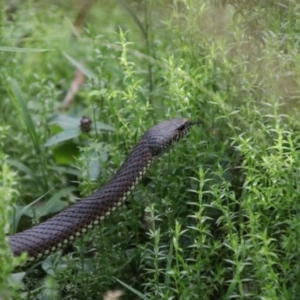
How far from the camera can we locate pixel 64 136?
17.5 feet

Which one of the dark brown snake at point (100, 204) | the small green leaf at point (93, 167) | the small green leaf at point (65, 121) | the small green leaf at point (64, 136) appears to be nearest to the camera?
the dark brown snake at point (100, 204)

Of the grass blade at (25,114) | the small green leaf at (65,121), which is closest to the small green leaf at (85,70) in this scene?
the small green leaf at (65,121)

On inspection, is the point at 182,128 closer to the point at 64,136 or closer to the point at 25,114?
the point at 64,136

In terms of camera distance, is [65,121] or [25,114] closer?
[25,114]

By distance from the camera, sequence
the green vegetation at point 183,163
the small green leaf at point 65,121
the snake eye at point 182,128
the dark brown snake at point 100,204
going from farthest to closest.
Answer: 1. the small green leaf at point 65,121
2. the snake eye at point 182,128
3. the dark brown snake at point 100,204
4. the green vegetation at point 183,163

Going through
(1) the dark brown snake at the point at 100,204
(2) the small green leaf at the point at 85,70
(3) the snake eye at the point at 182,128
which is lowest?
(1) the dark brown snake at the point at 100,204

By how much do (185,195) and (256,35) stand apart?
1024 millimetres

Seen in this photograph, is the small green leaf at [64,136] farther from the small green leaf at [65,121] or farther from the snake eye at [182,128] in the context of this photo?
the snake eye at [182,128]

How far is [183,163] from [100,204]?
1.83ft

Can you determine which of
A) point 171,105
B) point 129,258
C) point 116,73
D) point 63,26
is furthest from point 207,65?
point 63,26

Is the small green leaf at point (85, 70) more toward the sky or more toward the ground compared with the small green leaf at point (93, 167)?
more toward the sky

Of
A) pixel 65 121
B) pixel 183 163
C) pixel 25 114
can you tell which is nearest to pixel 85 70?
pixel 65 121

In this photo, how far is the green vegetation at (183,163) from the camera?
404 centimetres

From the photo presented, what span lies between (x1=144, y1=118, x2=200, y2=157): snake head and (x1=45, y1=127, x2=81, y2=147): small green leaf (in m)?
0.63
